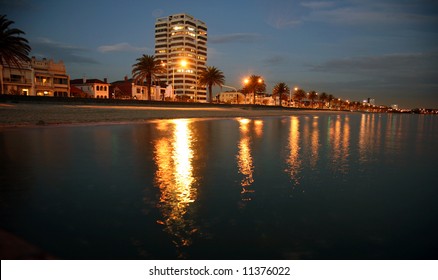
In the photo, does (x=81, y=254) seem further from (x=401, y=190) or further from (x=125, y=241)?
(x=401, y=190)

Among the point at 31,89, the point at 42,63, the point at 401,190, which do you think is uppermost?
the point at 42,63

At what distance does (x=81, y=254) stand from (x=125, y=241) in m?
Answer: 0.57

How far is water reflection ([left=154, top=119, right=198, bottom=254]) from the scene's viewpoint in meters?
4.62

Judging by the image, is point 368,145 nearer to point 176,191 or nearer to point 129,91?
point 176,191

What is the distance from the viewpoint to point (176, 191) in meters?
6.87

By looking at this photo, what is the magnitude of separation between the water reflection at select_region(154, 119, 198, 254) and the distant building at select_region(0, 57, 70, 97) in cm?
5602

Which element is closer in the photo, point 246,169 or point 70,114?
point 246,169

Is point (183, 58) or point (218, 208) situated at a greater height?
point (183, 58)

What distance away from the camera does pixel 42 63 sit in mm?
65375

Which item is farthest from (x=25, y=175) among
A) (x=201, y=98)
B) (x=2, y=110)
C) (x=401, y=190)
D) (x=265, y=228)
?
(x=201, y=98)

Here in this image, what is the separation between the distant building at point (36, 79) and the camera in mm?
57925

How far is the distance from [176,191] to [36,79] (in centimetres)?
6814

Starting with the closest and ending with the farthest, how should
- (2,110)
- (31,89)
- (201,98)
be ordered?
(2,110) → (31,89) → (201,98)

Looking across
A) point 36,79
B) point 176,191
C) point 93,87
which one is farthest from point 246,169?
point 93,87
